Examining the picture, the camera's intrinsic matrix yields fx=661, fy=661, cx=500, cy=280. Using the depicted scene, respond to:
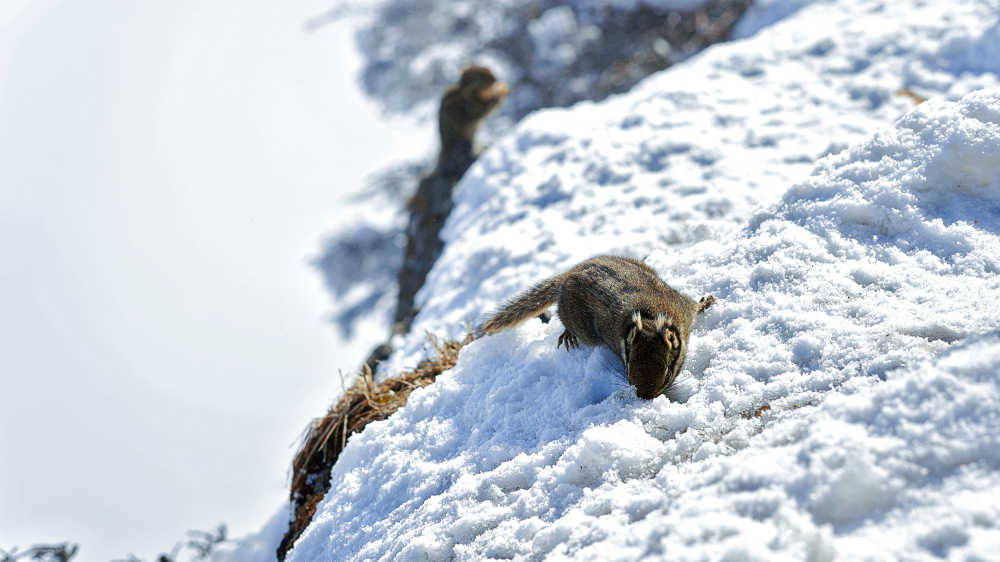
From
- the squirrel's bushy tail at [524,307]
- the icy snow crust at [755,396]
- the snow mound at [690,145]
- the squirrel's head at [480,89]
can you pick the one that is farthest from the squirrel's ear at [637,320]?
the squirrel's head at [480,89]

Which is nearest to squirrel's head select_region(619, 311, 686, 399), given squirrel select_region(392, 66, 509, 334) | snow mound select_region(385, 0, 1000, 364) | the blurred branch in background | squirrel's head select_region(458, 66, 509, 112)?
snow mound select_region(385, 0, 1000, 364)

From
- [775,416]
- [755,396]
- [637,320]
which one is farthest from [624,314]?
[775,416]

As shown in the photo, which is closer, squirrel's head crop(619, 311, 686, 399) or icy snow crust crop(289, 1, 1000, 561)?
icy snow crust crop(289, 1, 1000, 561)

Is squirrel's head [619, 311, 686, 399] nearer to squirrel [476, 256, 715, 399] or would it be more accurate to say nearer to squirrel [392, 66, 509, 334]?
squirrel [476, 256, 715, 399]

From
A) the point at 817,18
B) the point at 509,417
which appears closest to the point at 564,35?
the point at 817,18

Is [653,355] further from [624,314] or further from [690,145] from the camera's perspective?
[690,145]

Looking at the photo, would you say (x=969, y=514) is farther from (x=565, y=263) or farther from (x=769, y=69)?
(x=769, y=69)
